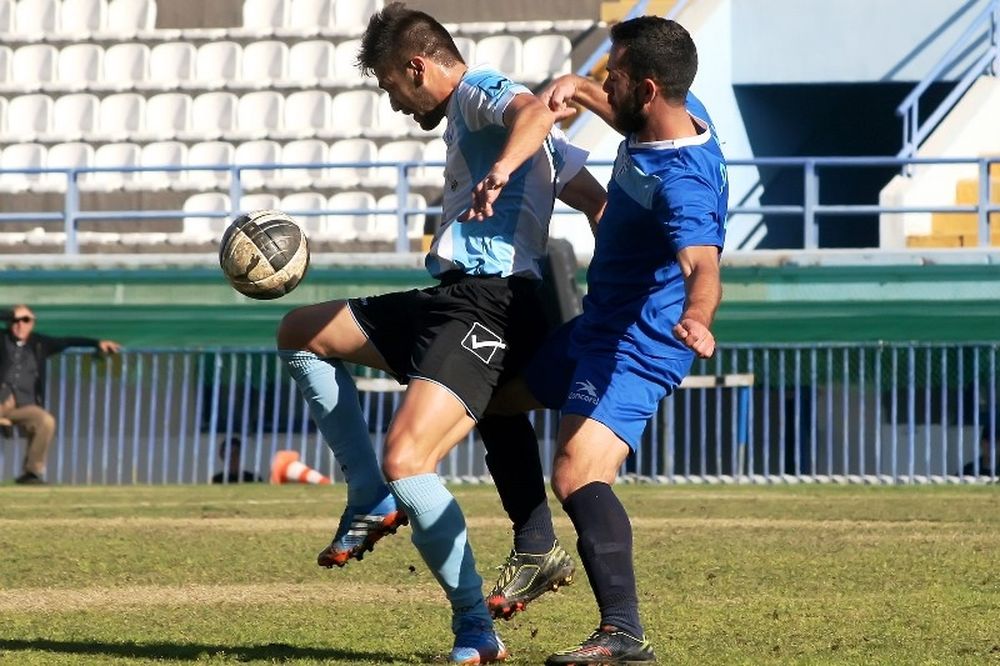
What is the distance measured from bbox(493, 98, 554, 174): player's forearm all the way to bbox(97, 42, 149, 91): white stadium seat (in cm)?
1951

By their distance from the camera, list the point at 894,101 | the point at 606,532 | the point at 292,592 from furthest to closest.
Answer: the point at 894,101, the point at 292,592, the point at 606,532

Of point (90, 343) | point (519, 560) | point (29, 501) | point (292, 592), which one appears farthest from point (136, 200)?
point (519, 560)

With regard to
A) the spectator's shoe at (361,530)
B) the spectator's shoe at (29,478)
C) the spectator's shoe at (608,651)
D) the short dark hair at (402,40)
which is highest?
the short dark hair at (402,40)

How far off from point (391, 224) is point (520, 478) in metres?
15.9

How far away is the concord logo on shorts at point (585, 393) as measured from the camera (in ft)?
17.8

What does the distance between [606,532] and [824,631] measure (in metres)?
1.13

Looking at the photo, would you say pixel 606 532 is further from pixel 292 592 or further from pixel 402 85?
pixel 292 592

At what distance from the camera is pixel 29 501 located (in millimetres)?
13727

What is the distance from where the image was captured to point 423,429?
18.2 ft

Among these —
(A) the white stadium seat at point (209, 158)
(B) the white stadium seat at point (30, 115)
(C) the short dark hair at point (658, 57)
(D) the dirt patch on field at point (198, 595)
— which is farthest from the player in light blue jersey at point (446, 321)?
(B) the white stadium seat at point (30, 115)

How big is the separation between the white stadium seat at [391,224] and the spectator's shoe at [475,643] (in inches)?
592

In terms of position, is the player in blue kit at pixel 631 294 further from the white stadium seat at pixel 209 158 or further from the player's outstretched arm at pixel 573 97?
the white stadium seat at pixel 209 158

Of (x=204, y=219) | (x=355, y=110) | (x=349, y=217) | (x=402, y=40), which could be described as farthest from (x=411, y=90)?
(x=355, y=110)

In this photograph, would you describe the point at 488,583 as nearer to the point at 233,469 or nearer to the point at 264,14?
the point at 233,469
